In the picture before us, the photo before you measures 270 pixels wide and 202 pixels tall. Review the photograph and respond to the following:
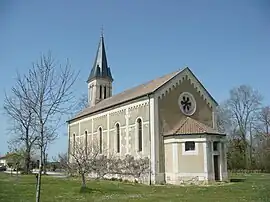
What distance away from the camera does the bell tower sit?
5750 centimetres

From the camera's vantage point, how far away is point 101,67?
58.9 m

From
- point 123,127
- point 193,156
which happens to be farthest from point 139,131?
point 193,156

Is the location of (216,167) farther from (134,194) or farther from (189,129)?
(134,194)

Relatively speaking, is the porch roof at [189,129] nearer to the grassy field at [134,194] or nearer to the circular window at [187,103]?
the circular window at [187,103]

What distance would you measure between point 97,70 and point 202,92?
2586 centimetres

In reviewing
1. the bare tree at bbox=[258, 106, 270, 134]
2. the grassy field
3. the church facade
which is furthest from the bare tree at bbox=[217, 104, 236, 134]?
the grassy field

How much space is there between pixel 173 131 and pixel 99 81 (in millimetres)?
27225

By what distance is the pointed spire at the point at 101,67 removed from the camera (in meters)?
58.1

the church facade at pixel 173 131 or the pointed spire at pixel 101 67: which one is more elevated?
the pointed spire at pixel 101 67

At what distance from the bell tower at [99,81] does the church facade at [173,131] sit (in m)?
16.1

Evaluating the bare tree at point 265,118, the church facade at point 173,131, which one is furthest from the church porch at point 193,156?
the bare tree at point 265,118

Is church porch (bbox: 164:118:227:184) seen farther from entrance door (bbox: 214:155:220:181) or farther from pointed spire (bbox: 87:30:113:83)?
pointed spire (bbox: 87:30:113:83)

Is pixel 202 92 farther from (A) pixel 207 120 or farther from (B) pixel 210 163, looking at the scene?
(B) pixel 210 163

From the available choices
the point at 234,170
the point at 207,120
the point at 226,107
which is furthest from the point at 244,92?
the point at 207,120
